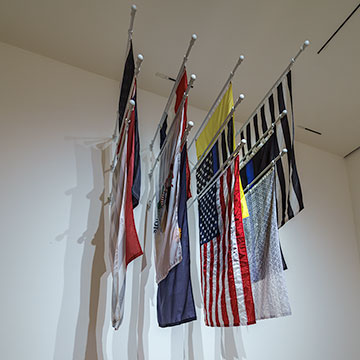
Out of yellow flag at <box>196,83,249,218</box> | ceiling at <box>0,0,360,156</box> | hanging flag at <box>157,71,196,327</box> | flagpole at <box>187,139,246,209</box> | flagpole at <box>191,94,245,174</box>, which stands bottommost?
hanging flag at <box>157,71,196,327</box>

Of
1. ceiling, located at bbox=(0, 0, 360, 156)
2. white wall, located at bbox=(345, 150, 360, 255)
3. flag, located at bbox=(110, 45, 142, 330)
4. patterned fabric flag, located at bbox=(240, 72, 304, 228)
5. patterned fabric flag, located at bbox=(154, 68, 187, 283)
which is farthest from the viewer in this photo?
white wall, located at bbox=(345, 150, 360, 255)

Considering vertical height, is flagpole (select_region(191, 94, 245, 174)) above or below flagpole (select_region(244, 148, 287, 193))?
above

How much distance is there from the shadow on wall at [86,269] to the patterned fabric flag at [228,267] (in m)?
0.62

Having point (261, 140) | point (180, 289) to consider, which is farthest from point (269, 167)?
point (180, 289)

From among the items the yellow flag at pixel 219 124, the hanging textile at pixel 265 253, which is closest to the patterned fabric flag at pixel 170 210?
the yellow flag at pixel 219 124

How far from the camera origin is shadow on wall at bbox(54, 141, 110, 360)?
1849mm

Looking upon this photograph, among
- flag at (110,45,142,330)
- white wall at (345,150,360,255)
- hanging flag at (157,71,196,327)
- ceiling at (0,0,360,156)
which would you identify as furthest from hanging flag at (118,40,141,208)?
white wall at (345,150,360,255)

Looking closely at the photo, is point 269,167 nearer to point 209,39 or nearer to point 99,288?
point 209,39

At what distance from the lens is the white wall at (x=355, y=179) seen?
3.22 metres

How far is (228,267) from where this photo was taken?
164 centimetres

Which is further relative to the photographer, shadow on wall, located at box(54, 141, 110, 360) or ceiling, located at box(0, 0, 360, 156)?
ceiling, located at box(0, 0, 360, 156)

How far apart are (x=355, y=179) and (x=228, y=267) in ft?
7.34

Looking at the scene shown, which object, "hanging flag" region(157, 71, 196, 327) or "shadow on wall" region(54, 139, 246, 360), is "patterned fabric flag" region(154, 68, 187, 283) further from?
"shadow on wall" region(54, 139, 246, 360)

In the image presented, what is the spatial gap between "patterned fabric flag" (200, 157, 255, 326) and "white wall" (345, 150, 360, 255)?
77.4 inches
